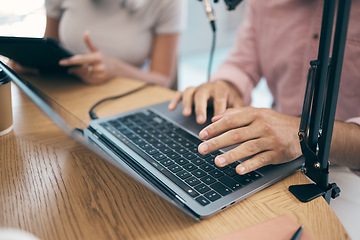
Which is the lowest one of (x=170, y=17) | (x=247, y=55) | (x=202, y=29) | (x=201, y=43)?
(x=201, y=43)

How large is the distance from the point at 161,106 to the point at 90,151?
238 millimetres

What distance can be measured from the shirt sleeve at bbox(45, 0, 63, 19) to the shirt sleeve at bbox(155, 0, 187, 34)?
0.46m

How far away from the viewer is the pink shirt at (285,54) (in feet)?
2.62

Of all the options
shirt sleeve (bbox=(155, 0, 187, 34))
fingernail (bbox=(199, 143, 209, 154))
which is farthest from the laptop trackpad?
shirt sleeve (bbox=(155, 0, 187, 34))

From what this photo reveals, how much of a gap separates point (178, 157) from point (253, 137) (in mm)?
136

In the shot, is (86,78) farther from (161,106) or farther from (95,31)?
(95,31)

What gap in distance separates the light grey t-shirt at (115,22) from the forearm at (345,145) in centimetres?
100

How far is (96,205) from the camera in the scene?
42 cm

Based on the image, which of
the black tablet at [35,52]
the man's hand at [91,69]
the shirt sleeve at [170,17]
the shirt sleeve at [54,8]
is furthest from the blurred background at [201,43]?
the black tablet at [35,52]

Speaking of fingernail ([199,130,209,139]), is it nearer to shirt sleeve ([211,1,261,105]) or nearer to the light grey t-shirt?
shirt sleeve ([211,1,261,105])

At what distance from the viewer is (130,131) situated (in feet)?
1.95

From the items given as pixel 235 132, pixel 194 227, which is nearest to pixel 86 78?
pixel 235 132

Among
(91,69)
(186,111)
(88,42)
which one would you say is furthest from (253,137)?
(88,42)

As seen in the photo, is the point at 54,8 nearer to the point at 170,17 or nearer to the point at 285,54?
the point at 170,17
